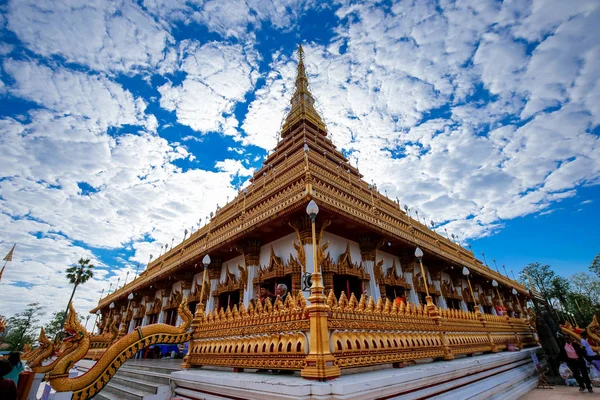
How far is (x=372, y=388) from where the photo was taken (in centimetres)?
308

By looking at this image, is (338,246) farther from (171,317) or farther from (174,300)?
(171,317)

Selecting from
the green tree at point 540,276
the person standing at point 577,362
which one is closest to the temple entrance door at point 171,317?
the person standing at point 577,362

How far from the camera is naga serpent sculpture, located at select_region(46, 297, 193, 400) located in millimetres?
3631

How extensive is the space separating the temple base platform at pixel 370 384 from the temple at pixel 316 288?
0.31 m

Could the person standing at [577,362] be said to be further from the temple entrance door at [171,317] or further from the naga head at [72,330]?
the temple entrance door at [171,317]

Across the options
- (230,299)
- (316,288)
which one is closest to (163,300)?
(230,299)

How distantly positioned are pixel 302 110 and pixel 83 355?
22780 millimetres

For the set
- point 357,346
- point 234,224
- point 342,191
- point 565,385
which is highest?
point 342,191

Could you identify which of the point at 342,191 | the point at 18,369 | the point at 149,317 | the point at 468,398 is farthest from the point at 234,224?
the point at 149,317

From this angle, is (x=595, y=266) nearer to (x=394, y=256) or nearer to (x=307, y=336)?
(x=394, y=256)

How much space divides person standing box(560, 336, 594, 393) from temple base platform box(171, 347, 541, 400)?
1992 millimetres

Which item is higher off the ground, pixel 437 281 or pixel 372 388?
pixel 437 281

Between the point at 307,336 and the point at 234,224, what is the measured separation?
8.85 meters

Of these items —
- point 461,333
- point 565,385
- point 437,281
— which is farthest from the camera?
point 437,281
